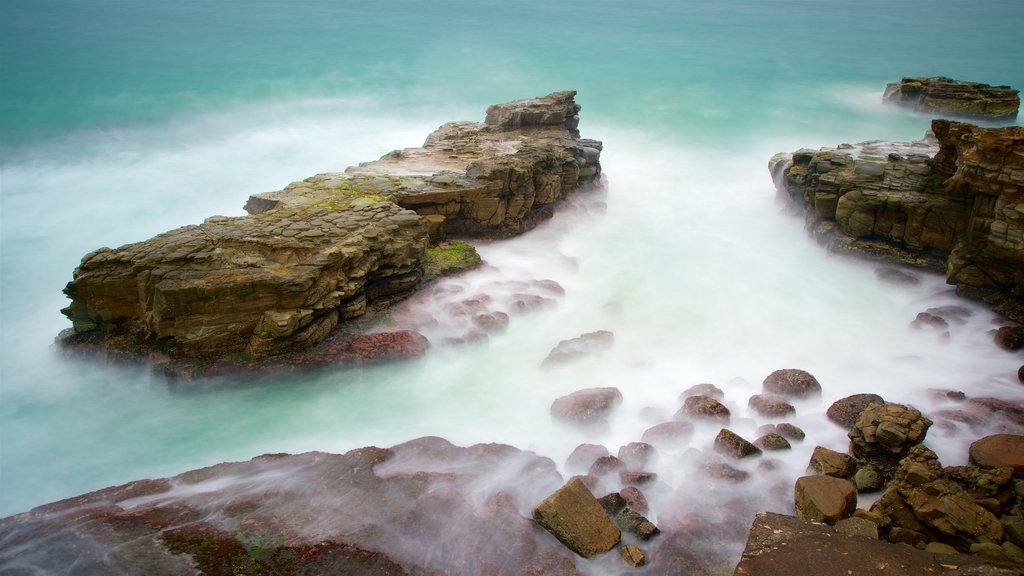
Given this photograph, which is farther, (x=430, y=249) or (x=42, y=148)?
(x=42, y=148)

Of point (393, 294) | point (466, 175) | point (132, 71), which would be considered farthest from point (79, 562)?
point (132, 71)

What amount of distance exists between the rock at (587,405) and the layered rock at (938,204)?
295 inches

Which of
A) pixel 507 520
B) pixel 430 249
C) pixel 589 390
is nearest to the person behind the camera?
pixel 507 520

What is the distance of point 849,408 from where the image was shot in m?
8.97

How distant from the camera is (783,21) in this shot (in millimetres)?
45688

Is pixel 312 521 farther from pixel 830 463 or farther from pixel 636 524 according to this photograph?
pixel 830 463

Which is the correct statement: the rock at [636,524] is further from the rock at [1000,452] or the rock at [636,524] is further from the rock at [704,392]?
the rock at [1000,452]

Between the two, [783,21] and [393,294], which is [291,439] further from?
[783,21]

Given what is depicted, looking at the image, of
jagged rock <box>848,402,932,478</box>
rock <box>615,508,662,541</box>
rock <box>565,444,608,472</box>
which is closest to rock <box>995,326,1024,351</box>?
jagged rock <box>848,402,932,478</box>

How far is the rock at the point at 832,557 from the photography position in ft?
17.3

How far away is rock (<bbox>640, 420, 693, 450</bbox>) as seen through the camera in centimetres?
870

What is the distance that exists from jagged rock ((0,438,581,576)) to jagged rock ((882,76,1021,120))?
22626mm

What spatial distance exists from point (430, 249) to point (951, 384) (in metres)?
9.40

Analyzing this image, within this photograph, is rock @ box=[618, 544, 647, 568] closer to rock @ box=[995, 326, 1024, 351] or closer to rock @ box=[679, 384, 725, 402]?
rock @ box=[679, 384, 725, 402]
